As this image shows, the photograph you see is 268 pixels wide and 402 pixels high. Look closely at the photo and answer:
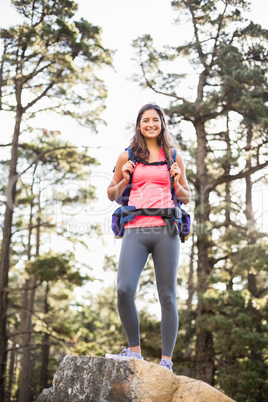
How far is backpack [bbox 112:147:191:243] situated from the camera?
3350 mm

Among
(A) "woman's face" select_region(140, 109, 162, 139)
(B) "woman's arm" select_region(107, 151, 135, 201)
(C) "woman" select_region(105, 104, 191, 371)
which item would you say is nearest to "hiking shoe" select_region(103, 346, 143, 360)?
(C) "woman" select_region(105, 104, 191, 371)

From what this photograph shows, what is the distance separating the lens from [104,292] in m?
24.7

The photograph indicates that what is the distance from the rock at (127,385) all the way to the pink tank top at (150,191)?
0.94 m

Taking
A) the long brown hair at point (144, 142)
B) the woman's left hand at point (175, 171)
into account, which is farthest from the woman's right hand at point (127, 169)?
the woman's left hand at point (175, 171)

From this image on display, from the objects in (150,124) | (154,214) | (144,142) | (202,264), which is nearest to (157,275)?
(154,214)

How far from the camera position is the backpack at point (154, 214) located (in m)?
3.35

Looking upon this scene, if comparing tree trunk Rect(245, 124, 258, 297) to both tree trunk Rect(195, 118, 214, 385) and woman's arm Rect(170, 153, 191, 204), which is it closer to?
tree trunk Rect(195, 118, 214, 385)

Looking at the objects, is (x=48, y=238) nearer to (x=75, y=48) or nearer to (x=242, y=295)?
(x=75, y=48)

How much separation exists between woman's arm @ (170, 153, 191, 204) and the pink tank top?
80 millimetres

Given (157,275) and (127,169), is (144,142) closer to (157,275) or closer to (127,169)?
(127,169)

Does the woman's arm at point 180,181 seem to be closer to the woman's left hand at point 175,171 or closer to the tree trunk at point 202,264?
the woman's left hand at point 175,171

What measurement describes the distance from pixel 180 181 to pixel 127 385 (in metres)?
1.51

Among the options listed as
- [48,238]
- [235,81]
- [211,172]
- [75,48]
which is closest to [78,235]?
[48,238]

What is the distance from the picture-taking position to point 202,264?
12.3 meters
